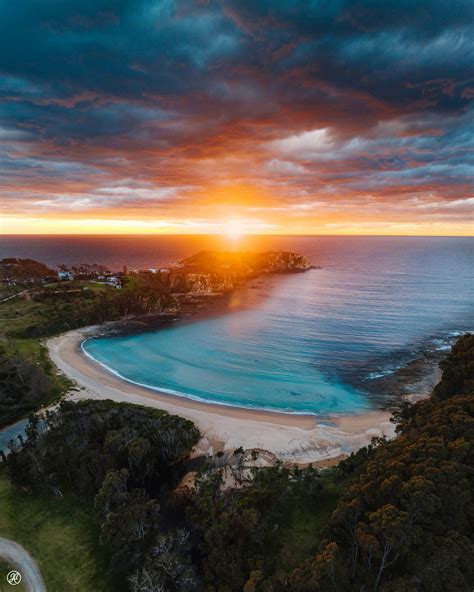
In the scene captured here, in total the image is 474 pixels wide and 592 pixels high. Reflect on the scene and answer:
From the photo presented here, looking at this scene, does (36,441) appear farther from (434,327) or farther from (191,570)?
(434,327)

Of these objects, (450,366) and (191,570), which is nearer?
(191,570)

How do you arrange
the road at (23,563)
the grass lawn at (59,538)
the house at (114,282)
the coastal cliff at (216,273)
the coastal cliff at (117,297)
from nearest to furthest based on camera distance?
1. the road at (23,563)
2. the grass lawn at (59,538)
3. the coastal cliff at (117,297)
4. the house at (114,282)
5. the coastal cliff at (216,273)

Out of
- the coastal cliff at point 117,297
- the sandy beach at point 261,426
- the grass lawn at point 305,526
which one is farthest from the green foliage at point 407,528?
the coastal cliff at point 117,297

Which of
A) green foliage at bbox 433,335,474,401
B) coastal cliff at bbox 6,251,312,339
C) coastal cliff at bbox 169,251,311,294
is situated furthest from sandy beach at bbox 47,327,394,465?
coastal cliff at bbox 169,251,311,294

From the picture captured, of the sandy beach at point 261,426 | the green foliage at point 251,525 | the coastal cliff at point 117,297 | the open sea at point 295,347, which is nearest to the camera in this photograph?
the green foliage at point 251,525

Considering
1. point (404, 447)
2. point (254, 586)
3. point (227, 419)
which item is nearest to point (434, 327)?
point (227, 419)

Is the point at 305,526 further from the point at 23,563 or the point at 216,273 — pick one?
the point at 216,273
